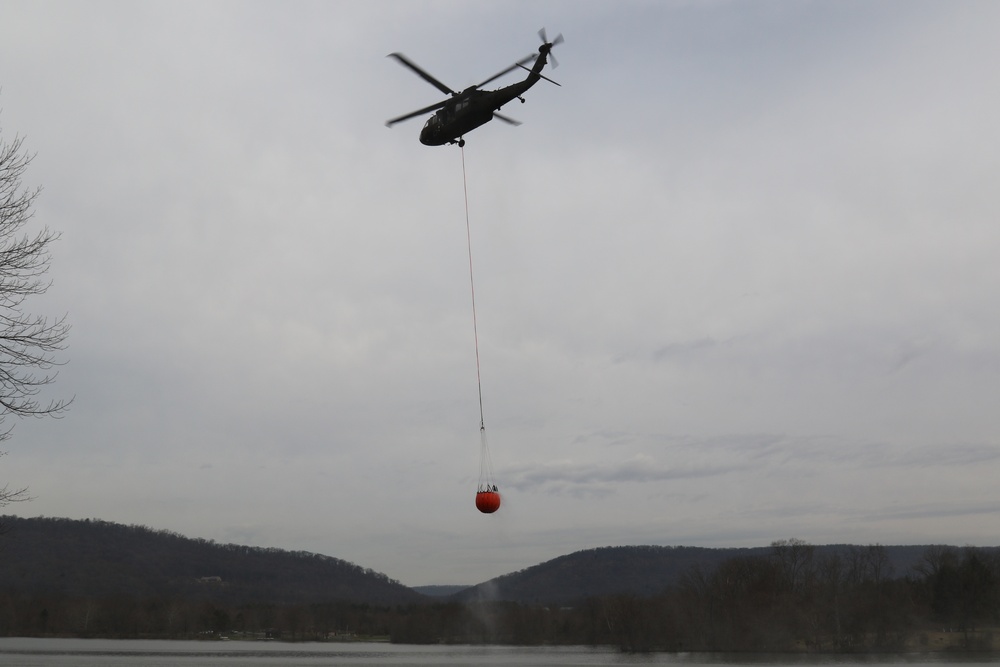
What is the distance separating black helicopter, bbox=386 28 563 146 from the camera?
69.1 ft

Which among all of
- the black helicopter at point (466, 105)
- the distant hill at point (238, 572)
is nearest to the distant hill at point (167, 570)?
the distant hill at point (238, 572)

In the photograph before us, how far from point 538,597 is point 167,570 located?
7144 centimetres

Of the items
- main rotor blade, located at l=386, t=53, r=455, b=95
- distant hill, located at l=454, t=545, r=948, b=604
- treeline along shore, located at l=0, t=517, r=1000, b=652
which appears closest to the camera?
main rotor blade, located at l=386, t=53, r=455, b=95

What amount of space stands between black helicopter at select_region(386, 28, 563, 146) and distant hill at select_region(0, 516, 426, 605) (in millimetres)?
127392

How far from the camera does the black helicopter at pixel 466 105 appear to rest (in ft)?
69.1

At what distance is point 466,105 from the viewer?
22.0 meters

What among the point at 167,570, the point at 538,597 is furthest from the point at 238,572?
the point at 538,597

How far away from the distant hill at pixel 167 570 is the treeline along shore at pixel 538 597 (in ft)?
1.04

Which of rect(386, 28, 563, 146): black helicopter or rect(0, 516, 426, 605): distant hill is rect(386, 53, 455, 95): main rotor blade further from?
rect(0, 516, 426, 605): distant hill

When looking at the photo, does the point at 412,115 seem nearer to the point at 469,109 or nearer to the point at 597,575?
the point at 469,109

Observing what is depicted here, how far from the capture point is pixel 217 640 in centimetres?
11675

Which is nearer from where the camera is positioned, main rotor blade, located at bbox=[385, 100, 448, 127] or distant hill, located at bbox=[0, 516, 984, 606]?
main rotor blade, located at bbox=[385, 100, 448, 127]

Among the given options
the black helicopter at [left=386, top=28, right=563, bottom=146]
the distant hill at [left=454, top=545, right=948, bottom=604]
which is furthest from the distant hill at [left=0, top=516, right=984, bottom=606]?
the black helicopter at [left=386, top=28, right=563, bottom=146]

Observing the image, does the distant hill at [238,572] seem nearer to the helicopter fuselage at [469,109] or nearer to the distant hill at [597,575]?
the distant hill at [597,575]
